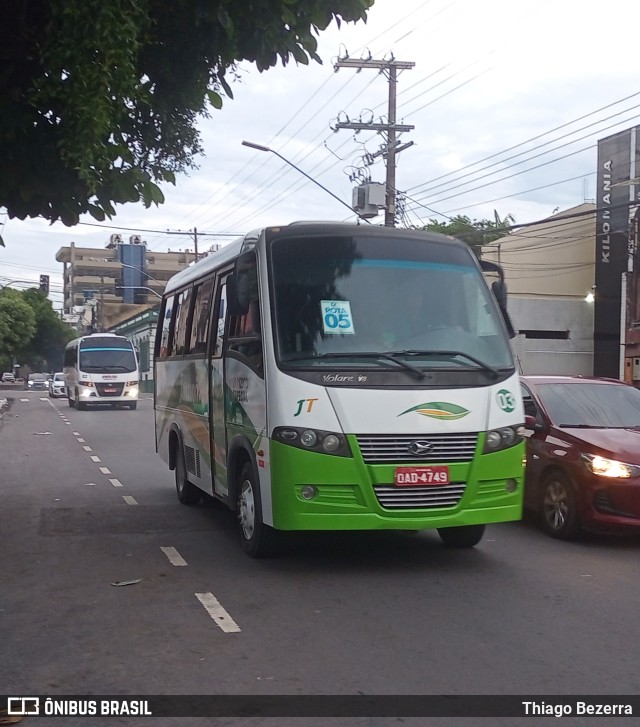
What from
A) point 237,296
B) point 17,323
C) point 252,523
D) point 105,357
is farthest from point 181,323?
point 17,323

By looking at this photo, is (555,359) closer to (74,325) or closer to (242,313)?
(242,313)

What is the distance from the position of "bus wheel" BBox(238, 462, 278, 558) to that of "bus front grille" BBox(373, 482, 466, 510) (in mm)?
1065

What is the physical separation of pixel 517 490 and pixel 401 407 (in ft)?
4.35

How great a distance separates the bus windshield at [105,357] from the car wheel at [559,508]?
28.9 meters

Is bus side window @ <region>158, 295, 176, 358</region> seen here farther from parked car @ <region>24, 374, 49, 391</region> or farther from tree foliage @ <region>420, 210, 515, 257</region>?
parked car @ <region>24, 374, 49, 391</region>

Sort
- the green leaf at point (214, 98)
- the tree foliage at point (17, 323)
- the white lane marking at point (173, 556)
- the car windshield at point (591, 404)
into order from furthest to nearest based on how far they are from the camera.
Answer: the tree foliage at point (17, 323) < the car windshield at point (591, 404) < the green leaf at point (214, 98) < the white lane marking at point (173, 556)

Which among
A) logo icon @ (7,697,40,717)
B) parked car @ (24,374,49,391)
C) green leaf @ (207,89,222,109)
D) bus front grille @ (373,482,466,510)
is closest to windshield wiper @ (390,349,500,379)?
bus front grille @ (373,482,466,510)

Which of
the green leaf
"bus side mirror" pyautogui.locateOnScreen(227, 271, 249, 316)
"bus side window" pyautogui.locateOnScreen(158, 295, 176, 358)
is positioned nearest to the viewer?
"bus side mirror" pyautogui.locateOnScreen(227, 271, 249, 316)

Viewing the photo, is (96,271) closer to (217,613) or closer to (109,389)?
(109,389)

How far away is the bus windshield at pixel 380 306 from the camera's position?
7.34 m

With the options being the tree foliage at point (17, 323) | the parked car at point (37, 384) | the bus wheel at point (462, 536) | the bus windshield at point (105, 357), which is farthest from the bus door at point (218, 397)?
the parked car at point (37, 384)

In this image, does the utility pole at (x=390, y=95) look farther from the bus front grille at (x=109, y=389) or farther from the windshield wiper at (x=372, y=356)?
the windshield wiper at (x=372, y=356)

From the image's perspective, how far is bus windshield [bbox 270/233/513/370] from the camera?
7340mm

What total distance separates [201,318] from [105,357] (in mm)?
27175
